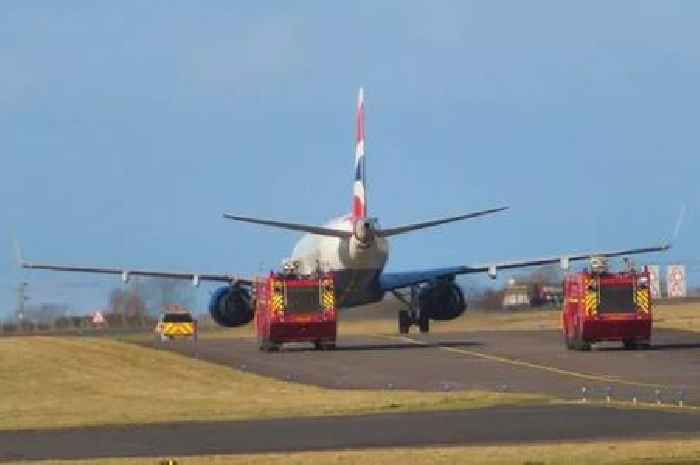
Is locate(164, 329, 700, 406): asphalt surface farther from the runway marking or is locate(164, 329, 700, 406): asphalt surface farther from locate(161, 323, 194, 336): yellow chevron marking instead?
locate(161, 323, 194, 336): yellow chevron marking

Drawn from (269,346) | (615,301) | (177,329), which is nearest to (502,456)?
(615,301)

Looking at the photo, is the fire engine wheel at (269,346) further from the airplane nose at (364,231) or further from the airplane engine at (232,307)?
the airplane engine at (232,307)

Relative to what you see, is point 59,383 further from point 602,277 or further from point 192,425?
point 602,277

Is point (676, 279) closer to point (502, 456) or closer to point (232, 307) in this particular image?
point (232, 307)

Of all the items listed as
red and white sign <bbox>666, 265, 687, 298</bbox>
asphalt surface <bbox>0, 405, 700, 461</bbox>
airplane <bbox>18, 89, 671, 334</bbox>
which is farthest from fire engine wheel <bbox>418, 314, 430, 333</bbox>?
red and white sign <bbox>666, 265, 687, 298</bbox>

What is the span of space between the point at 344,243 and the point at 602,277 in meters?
16.8

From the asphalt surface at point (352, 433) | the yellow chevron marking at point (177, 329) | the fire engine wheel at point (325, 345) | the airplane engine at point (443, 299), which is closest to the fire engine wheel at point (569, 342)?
the fire engine wheel at point (325, 345)

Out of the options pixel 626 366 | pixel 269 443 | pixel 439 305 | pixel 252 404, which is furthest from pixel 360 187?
pixel 269 443

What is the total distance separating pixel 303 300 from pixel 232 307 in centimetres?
1506

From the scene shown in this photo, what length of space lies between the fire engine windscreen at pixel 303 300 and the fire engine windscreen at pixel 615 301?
9.62 m

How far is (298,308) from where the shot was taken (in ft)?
184

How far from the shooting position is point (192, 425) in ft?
94.3

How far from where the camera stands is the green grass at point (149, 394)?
103 ft

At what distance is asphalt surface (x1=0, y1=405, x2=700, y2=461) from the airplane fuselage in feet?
116
